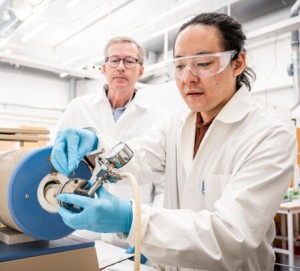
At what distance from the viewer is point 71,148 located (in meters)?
1.03

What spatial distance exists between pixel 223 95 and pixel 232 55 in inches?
5.5

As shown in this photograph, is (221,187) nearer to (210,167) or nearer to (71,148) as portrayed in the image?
(210,167)

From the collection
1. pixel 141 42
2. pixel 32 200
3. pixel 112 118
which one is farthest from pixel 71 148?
pixel 141 42

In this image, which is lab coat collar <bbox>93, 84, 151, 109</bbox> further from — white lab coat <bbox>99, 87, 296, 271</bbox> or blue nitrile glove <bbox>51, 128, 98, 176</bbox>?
blue nitrile glove <bbox>51, 128, 98, 176</bbox>

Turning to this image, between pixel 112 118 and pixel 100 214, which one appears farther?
pixel 112 118

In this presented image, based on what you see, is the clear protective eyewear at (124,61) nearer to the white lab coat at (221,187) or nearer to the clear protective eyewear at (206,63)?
the white lab coat at (221,187)

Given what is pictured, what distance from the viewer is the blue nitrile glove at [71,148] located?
36.5 inches

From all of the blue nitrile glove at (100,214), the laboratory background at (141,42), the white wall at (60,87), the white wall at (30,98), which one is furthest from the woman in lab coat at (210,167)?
the white wall at (30,98)

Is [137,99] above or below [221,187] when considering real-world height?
above

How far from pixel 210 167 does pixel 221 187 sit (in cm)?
8

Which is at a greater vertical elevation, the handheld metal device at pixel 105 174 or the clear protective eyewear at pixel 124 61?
the clear protective eyewear at pixel 124 61

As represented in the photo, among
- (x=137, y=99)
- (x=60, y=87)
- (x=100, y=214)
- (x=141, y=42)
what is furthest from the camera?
(x=60, y=87)

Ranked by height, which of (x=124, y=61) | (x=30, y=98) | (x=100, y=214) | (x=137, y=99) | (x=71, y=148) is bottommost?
(x=100, y=214)

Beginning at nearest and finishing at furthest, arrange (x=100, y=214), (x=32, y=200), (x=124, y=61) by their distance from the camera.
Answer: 1. (x=100, y=214)
2. (x=32, y=200)
3. (x=124, y=61)
